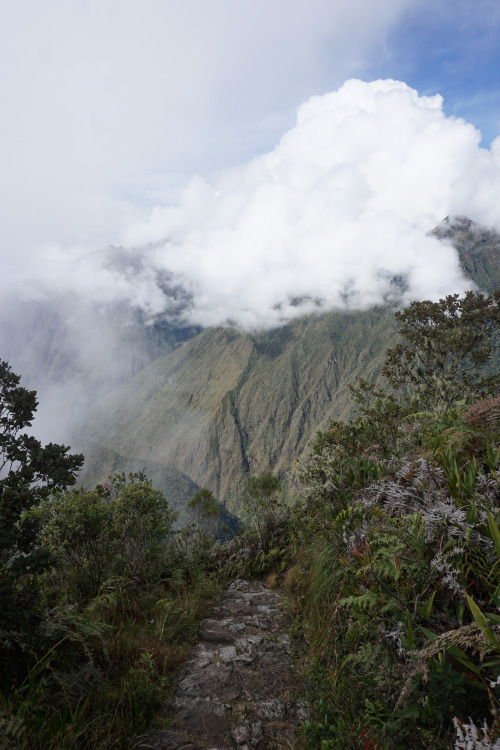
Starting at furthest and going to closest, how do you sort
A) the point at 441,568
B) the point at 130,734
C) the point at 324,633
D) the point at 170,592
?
the point at 170,592
the point at 324,633
the point at 130,734
the point at 441,568

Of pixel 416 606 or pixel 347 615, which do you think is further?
pixel 347 615

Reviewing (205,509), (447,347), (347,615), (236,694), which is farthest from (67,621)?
(447,347)

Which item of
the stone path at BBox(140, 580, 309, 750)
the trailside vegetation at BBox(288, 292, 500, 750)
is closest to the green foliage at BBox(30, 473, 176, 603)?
the stone path at BBox(140, 580, 309, 750)

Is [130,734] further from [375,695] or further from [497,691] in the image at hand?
[497,691]

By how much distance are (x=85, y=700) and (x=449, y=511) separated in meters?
3.33

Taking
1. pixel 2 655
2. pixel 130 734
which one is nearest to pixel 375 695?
pixel 130 734

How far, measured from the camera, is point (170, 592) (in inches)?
257

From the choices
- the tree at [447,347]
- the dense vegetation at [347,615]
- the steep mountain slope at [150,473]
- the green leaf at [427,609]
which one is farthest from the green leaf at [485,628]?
the steep mountain slope at [150,473]

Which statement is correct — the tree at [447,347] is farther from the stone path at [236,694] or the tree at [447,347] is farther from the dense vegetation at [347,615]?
the stone path at [236,694]

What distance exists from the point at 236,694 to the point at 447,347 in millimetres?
12526

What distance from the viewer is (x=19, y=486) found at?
3377mm

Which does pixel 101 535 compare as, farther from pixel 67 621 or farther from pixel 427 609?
pixel 427 609

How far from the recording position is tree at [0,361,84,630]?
307cm

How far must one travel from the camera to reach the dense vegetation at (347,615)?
86.0 inches
